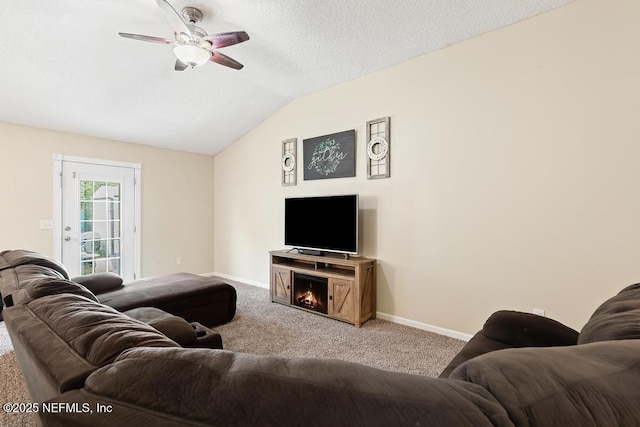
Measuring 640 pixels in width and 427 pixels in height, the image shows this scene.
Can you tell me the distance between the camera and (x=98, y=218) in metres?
4.30

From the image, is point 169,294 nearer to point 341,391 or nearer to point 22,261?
point 22,261

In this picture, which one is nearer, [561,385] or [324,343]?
[561,385]

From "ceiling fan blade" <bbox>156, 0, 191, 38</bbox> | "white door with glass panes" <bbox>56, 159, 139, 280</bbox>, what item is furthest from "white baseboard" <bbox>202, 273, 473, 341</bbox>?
"white door with glass panes" <bbox>56, 159, 139, 280</bbox>

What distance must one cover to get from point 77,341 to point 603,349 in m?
1.31

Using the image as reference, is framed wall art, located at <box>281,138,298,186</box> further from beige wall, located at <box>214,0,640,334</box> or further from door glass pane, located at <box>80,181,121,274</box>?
door glass pane, located at <box>80,181,121,274</box>

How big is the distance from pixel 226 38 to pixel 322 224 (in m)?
2.13

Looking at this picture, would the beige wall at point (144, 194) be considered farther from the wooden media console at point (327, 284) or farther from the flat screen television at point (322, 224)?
the flat screen television at point (322, 224)

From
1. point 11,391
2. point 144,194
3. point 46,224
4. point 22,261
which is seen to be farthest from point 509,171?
point 46,224

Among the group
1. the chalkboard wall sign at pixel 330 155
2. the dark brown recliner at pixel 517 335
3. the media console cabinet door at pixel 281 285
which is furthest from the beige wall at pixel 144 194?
the dark brown recliner at pixel 517 335

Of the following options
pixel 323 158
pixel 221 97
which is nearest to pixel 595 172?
pixel 323 158

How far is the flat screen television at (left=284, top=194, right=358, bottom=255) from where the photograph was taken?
10.6 feet

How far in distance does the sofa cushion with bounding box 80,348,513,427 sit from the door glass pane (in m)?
4.71

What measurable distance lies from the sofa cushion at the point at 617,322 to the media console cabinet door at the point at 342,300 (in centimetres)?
210

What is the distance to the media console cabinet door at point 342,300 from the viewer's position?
3.09 m
